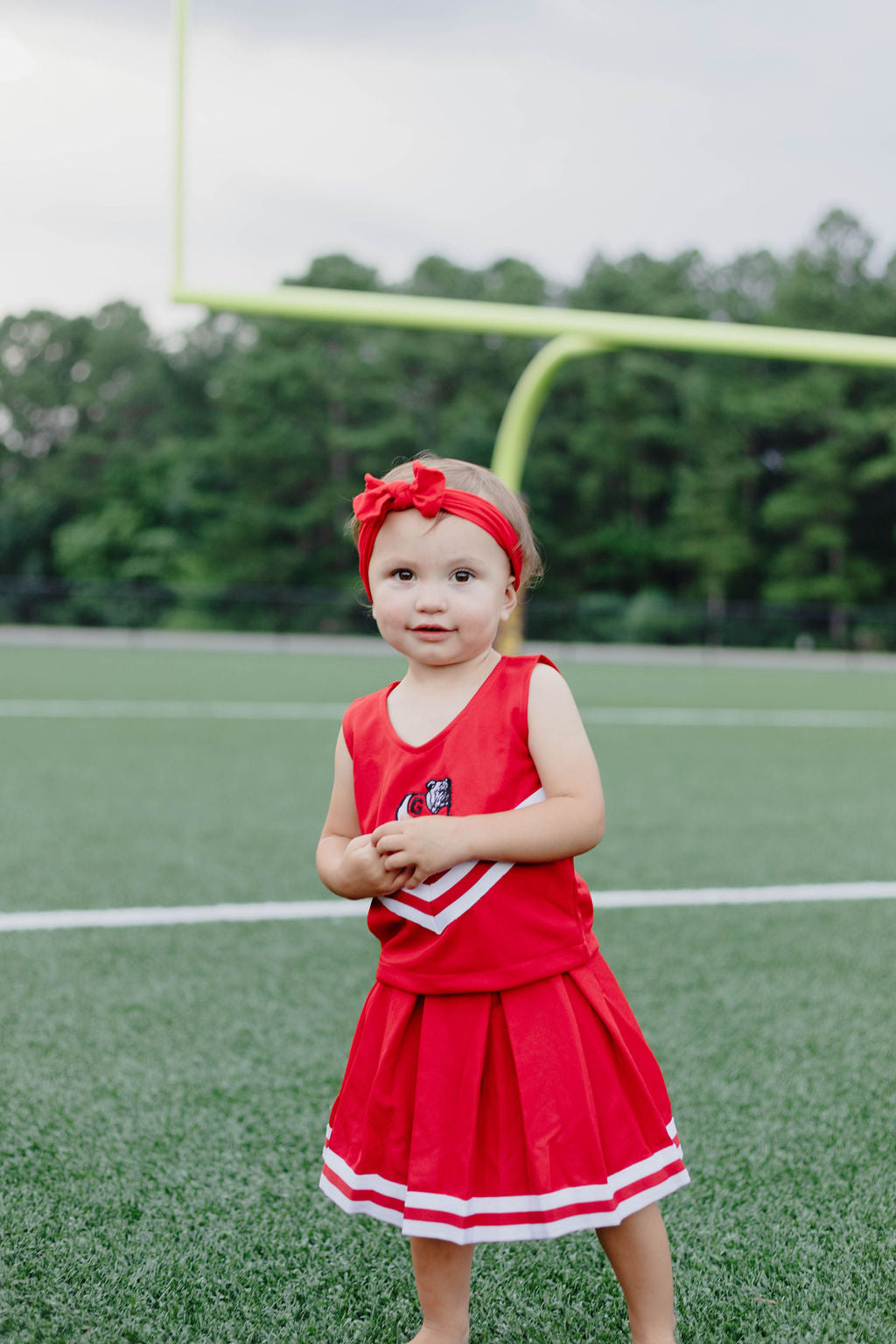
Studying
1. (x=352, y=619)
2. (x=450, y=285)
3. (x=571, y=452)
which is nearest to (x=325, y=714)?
(x=352, y=619)

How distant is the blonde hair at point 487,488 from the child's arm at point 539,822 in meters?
0.15

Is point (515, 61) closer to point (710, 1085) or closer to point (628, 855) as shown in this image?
point (628, 855)

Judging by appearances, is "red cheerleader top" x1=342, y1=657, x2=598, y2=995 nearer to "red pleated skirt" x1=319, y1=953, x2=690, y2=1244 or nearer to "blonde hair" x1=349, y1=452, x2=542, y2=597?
"red pleated skirt" x1=319, y1=953, x2=690, y2=1244

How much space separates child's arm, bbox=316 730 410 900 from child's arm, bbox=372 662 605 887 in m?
0.02

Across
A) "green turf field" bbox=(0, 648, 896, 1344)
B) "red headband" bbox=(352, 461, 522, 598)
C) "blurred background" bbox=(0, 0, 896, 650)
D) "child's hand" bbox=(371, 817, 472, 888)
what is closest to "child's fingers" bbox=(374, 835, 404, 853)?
"child's hand" bbox=(371, 817, 472, 888)

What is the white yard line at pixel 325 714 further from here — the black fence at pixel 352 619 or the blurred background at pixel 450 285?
the black fence at pixel 352 619

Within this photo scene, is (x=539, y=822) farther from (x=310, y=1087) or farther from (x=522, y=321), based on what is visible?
Result: (x=522, y=321)

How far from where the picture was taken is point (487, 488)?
1.21m

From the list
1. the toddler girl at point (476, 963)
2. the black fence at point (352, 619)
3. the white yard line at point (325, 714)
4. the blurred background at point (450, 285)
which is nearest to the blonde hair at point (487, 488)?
the toddler girl at point (476, 963)

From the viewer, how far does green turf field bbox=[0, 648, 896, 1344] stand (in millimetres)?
1335

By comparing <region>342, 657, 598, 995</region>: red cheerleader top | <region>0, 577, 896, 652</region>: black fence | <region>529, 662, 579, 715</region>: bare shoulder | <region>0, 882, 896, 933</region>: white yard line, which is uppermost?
<region>529, 662, 579, 715</region>: bare shoulder

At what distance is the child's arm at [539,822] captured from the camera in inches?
43.3

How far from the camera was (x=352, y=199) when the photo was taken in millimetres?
10750

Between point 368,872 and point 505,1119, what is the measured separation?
28cm
